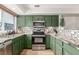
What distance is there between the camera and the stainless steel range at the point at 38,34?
8.13 m

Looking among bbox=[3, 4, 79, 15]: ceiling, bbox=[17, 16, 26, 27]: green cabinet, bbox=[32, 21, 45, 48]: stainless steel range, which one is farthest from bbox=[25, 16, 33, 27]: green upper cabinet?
bbox=[3, 4, 79, 15]: ceiling

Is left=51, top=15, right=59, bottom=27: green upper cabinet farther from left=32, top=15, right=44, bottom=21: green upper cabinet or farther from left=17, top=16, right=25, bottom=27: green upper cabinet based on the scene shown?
left=17, top=16, right=25, bottom=27: green upper cabinet

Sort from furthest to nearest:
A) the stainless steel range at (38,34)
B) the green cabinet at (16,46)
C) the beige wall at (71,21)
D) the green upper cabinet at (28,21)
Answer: the green upper cabinet at (28,21)
the beige wall at (71,21)
the stainless steel range at (38,34)
the green cabinet at (16,46)

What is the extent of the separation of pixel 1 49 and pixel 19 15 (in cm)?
606

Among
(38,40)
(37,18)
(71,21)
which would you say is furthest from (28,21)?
(71,21)

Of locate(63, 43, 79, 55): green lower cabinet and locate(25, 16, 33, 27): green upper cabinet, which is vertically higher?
locate(25, 16, 33, 27): green upper cabinet

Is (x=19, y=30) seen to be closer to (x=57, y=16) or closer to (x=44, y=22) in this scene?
(x=44, y=22)

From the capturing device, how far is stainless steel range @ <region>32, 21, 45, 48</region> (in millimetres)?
8133

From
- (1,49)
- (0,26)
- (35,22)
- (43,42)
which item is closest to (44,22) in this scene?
(35,22)

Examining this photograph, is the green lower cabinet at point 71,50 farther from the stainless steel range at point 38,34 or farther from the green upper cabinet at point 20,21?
the green upper cabinet at point 20,21


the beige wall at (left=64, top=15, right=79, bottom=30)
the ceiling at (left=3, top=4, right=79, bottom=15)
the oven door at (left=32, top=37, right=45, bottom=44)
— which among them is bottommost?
the oven door at (left=32, top=37, right=45, bottom=44)

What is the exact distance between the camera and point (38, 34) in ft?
28.7

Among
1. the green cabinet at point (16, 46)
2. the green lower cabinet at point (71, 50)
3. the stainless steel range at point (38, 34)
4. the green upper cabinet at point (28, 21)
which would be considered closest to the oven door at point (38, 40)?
the stainless steel range at point (38, 34)
